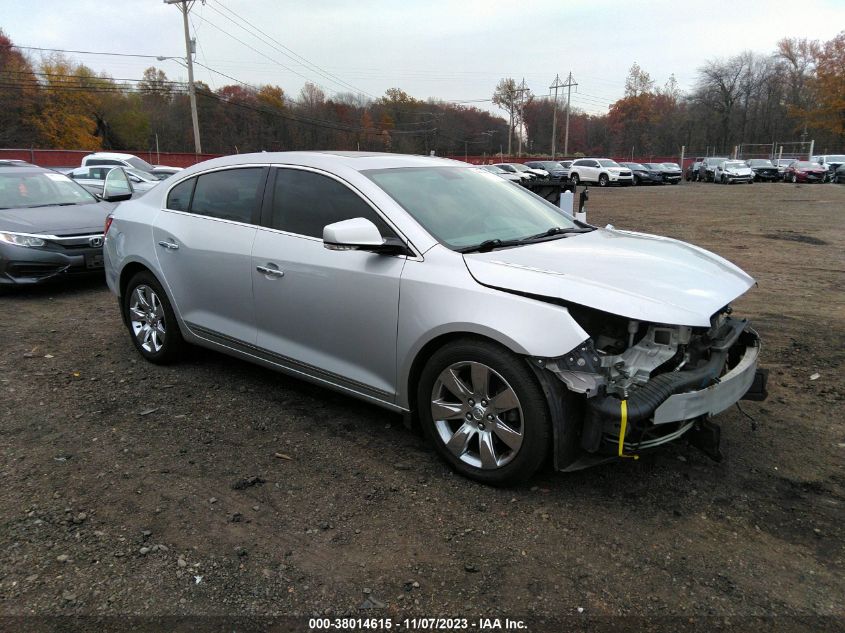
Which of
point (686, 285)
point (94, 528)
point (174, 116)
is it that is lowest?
point (94, 528)

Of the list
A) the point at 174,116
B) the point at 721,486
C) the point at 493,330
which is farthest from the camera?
the point at 174,116

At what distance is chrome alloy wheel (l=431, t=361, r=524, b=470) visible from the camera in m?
2.96

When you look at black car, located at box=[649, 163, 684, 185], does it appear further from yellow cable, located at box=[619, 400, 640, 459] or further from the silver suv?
Answer: yellow cable, located at box=[619, 400, 640, 459]

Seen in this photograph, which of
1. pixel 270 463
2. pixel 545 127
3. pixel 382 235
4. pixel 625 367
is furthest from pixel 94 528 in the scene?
pixel 545 127

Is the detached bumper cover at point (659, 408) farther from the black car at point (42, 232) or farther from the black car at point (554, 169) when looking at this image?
the black car at point (554, 169)

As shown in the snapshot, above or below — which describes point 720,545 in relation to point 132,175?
below

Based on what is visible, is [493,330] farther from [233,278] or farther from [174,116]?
[174,116]

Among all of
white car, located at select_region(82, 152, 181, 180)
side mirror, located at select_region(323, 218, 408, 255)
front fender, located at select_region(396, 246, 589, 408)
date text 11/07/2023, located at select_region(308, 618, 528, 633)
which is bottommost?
date text 11/07/2023, located at select_region(308, 618, 528, 633)

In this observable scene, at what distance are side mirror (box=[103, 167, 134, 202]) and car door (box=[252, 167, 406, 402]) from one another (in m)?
4.66

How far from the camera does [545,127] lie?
95688 mm

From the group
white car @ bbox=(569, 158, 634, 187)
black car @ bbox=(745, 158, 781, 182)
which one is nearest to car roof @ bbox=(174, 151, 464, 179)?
white car @ bbox=(569, 158, 634, 187)

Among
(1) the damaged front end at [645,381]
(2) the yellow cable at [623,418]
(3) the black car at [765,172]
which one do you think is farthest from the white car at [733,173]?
(2) the yellow cable at [623,418]

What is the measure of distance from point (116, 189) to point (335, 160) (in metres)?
5.17

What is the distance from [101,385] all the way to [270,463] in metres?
1.95
